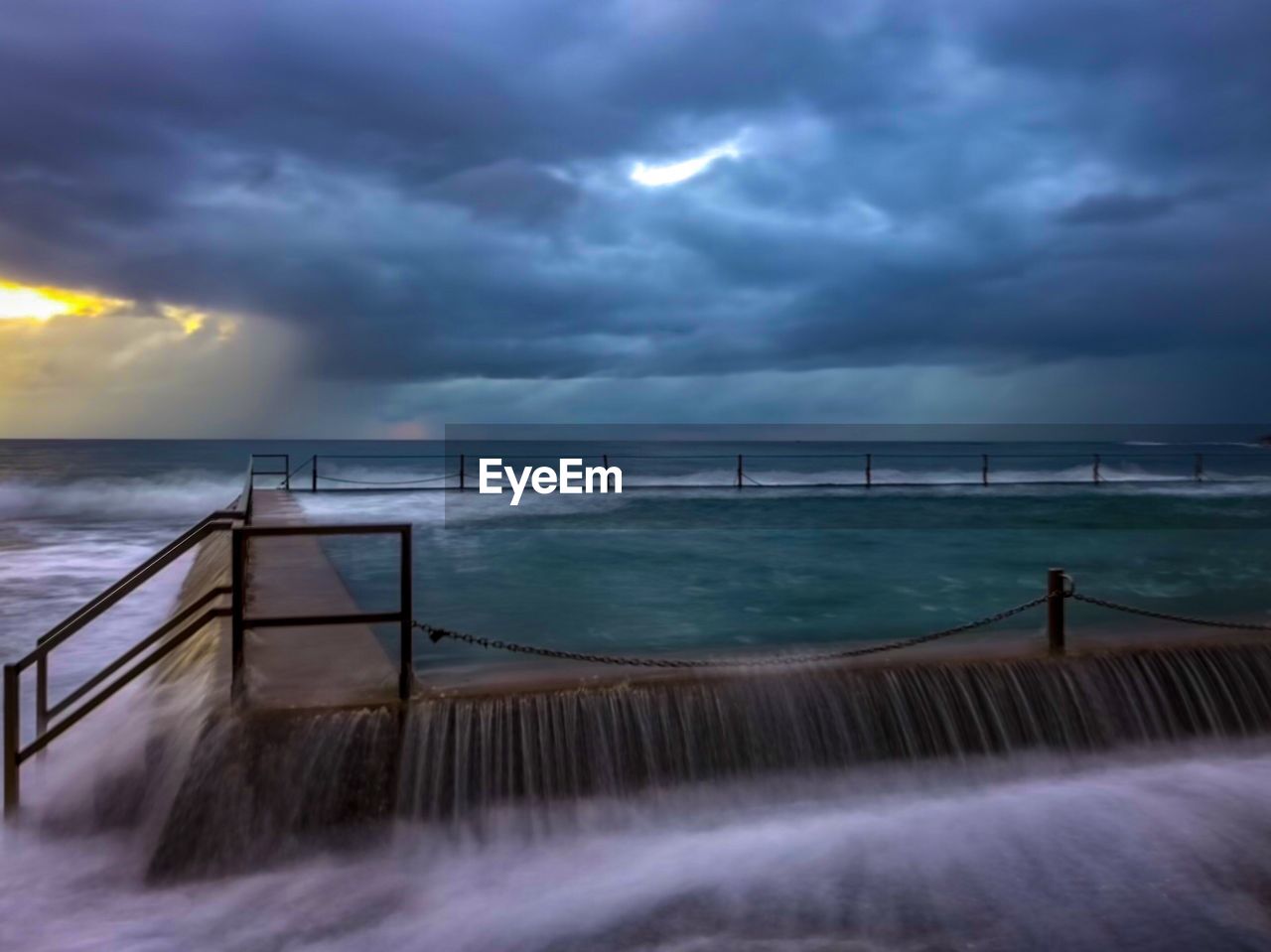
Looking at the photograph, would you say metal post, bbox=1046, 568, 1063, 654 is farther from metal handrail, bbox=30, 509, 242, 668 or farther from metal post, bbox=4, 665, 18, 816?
metal post, bbox=4, 665, 18, 816

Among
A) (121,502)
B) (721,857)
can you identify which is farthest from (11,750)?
(121,502)

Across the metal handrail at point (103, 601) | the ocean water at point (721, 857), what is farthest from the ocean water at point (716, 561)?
the metal handrail at point (103, 601)

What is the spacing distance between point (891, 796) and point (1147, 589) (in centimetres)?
752

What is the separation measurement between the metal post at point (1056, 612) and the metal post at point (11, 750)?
6.63 m

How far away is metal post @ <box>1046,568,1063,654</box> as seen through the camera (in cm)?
668

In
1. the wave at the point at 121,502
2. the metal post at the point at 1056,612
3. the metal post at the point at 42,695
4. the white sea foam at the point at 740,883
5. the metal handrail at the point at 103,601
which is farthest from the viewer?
the wave at the point at 121,502

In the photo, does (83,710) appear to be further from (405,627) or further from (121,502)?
(121,502)

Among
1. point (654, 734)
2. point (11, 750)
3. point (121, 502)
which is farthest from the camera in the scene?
point (121, 502)

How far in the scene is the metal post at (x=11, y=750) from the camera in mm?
4816

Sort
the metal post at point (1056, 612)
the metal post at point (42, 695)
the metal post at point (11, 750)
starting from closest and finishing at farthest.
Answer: the metal post at point (11, 750)
the metal post at point (42, 695)
the metal post at point (1056, 612)

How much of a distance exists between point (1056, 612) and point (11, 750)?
6.75 meters

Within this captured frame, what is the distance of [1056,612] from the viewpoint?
6754 millimetres
